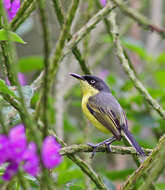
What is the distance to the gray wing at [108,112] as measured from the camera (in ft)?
12.0

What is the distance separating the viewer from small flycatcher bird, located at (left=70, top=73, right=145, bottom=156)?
141 inches

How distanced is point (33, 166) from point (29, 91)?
1.05 m

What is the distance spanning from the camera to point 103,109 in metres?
3.89

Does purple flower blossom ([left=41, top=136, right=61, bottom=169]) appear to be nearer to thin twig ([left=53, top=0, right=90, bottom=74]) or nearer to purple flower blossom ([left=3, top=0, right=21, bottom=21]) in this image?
purple flower blossom ([left=3, top=0, right=21, bottom=21])

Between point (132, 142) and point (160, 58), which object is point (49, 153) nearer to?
point (132, 142)

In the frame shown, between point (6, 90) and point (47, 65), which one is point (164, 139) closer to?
point (6, 90)

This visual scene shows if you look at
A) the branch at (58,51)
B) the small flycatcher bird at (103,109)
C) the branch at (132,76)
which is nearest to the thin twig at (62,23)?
the branch at (132,76)

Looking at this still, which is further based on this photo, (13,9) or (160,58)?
(160,58)

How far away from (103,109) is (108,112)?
3.3 inches

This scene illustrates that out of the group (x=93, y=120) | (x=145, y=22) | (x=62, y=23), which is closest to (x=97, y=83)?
(x=93, y=120)

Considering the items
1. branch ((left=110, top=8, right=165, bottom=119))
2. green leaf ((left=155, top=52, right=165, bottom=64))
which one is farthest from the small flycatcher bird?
green leaf ((left=155, top=52, right=165, bottom=64))

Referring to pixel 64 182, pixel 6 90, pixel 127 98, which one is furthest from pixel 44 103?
pixel 127 98

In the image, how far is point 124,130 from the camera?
3.55m

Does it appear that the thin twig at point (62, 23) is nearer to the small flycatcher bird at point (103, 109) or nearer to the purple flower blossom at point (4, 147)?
the small flycatcher bird at point (103, 109)
